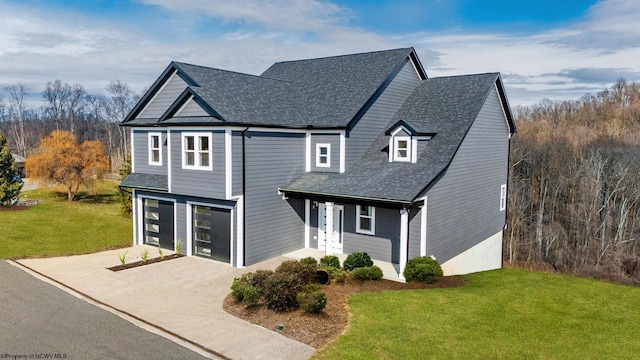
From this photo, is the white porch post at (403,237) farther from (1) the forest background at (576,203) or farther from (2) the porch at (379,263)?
(1) the forest background at (576,203)

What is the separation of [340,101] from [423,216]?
708cm

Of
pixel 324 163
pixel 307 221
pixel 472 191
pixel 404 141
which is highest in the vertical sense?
pixel 404 141

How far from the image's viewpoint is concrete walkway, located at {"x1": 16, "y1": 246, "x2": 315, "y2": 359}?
1043cm

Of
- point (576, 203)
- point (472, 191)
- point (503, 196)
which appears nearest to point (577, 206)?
point (576, 203)

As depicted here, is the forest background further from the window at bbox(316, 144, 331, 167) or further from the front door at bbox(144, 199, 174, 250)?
the window at bbox(316, 144, 331, 167)

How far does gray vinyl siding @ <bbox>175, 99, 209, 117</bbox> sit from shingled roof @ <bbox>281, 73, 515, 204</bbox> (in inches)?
185

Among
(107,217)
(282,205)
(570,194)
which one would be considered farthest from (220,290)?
(570,194)

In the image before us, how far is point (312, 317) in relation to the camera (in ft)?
38.8

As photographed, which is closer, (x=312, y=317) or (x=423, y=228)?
(x=312, y=317)

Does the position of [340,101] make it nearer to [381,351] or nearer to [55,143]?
[381,351]

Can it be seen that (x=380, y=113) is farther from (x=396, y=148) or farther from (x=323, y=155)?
(x=323, y=155)

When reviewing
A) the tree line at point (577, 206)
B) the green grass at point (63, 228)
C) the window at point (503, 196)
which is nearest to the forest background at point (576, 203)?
the tree line at point (577, 206)

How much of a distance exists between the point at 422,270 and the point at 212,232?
862 centimetres

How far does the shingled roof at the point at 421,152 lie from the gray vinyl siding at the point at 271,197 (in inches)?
30.1
